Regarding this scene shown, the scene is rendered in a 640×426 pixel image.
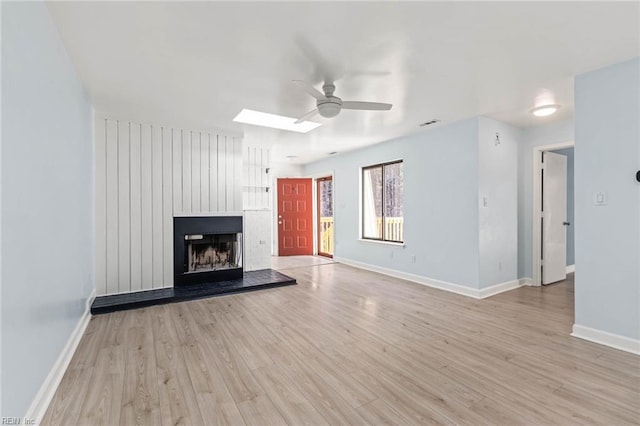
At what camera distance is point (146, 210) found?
4410mm

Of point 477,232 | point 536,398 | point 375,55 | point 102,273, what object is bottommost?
point 536,398

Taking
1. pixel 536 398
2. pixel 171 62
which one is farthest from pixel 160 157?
pixel 536 398

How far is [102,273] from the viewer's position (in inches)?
161

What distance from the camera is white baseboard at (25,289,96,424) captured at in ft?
5.63

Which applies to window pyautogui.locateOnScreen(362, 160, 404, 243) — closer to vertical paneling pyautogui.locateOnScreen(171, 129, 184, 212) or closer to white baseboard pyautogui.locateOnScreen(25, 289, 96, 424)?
vertical paneling pyautogui.locateOnScreen(171, 129, 184, 212)

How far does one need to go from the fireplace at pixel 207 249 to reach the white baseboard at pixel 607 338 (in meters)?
4.39

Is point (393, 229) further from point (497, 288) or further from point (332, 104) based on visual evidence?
point (332, 104)

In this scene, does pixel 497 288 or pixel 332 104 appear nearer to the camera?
pixel 332 104

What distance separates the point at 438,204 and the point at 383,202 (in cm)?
154

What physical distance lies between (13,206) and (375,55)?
248cm

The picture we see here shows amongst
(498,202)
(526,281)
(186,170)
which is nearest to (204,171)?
(186,170)

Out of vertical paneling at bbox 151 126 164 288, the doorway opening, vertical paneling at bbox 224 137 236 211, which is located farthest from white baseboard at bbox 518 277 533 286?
vertical paneling at bbox 151 126 164 288

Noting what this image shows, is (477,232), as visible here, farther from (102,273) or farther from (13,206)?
(102,273)

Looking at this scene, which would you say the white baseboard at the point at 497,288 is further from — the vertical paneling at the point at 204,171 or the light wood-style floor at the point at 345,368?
the vertical paneling at the point at 204,171
